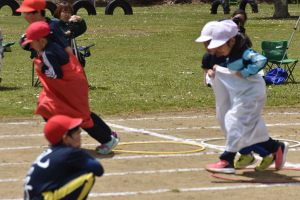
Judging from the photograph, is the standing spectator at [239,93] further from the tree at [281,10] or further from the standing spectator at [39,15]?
the tree at [281,10]

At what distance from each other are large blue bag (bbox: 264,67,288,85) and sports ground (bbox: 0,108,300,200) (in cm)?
395

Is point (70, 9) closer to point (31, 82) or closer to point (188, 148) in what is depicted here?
point (188, 148)

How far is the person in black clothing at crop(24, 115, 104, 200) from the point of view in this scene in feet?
19.5

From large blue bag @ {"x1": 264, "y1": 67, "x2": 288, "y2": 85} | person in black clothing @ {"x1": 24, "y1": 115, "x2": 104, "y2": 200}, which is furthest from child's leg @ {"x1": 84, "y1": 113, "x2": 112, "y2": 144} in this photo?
large blue bag @ {"x1": 264, "y1": 67, "x2": 288, "y2": 85}

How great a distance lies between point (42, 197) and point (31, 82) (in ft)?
41.6

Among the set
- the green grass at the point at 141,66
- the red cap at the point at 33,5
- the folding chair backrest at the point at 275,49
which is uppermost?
the red cap at the point at 33,5

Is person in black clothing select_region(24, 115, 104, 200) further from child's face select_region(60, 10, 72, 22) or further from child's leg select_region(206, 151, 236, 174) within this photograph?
child's face select_region(60, 10, 72, 22)

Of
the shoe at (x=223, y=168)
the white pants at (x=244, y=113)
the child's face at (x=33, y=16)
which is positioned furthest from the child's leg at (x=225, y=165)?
the child's face at (x=33, y=16)

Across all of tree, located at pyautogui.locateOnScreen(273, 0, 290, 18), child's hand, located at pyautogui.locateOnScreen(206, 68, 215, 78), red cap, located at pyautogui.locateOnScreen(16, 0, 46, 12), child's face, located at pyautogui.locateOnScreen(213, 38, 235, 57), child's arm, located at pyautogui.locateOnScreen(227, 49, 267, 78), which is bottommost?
tree, located at pyautogui.locateOnScreen(273, 0, 290, 18)

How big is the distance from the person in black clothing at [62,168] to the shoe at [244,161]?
12.4ft

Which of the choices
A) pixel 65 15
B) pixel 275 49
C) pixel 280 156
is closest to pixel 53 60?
pixel 280 156

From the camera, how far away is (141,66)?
867 inches

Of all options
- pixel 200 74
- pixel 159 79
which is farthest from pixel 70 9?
pixel 200 74

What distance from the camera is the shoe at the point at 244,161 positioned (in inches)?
378
